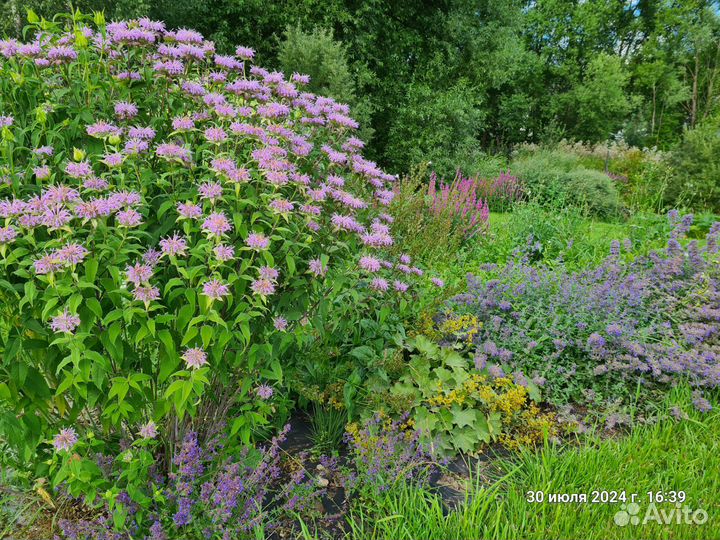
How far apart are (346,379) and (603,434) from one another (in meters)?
1.58

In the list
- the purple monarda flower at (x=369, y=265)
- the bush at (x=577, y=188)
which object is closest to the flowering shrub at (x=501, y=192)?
the bush at (x=577, y=188)

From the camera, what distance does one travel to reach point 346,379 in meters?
2.74

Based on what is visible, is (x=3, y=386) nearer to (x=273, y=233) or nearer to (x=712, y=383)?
(x=273, y=233)

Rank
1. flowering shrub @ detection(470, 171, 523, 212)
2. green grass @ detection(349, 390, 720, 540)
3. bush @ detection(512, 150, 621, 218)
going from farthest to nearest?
1. flowering shrub @ detection(470, 171, 523, 212)
2. bush @ detection(512, 150, 621, 218)
3. green grass @ detection(349, 390, 720, 540)

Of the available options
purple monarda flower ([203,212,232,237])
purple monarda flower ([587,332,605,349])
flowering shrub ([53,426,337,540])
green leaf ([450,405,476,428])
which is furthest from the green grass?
purple monarda flower ([203,212,232,237])

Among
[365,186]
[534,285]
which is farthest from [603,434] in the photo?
[365,186]

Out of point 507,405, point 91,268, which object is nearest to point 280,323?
point 91,268

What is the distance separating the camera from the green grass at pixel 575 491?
2053 millimetres

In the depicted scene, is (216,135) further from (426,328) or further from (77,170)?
(426,328)

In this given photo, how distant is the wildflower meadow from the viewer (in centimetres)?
170

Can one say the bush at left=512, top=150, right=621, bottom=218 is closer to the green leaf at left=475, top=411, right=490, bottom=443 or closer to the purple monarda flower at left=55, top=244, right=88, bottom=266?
the green leaf at left=475, top=411, right=490, bottom=443

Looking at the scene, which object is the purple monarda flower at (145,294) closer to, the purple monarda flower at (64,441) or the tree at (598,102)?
the purple monarda flower at (64,441)

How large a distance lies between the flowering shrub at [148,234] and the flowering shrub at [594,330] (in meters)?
1.23

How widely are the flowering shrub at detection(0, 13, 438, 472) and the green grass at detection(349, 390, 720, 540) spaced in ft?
2.50
